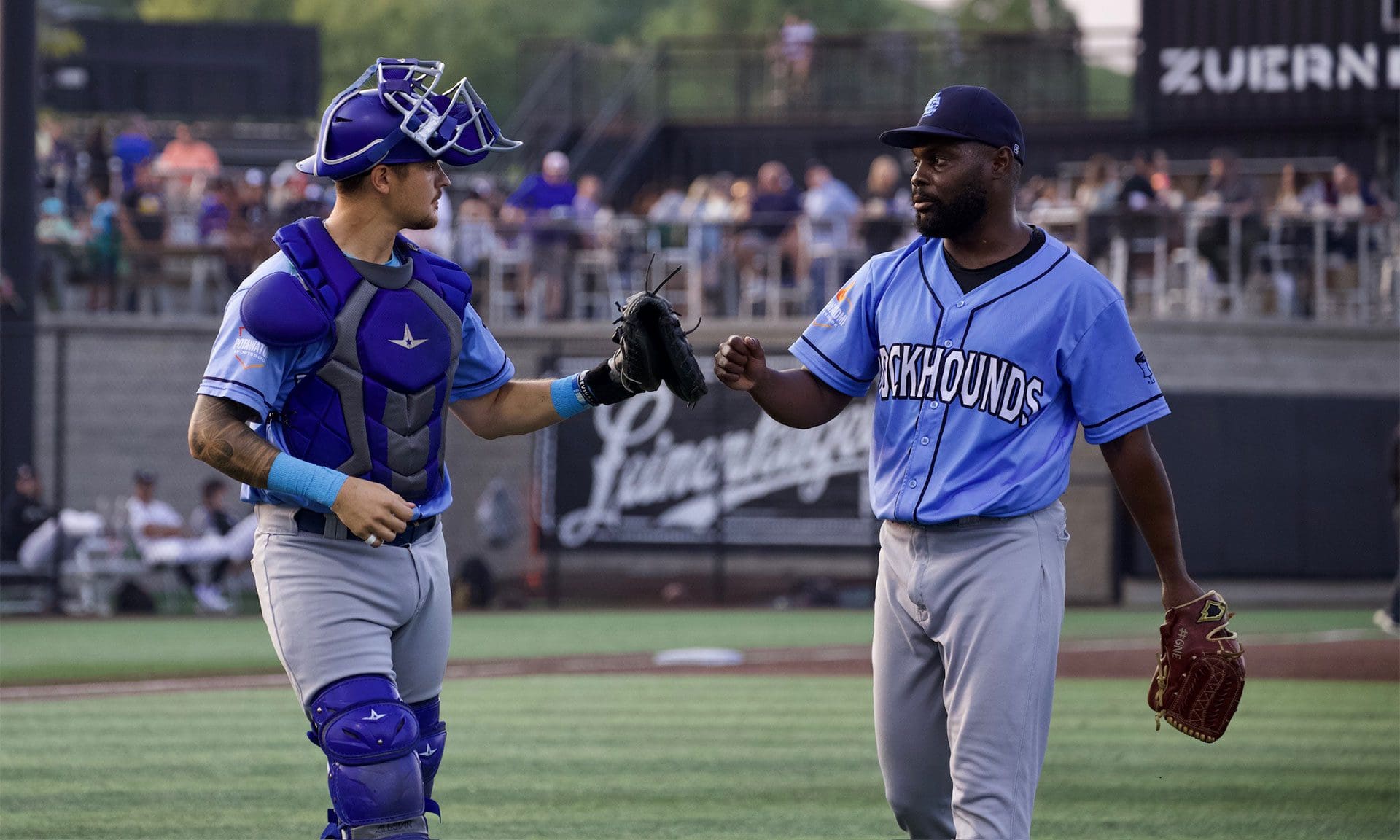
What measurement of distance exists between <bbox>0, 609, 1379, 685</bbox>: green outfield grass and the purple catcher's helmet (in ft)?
27.3

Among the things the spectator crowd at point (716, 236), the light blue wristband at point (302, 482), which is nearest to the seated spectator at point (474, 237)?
the spectator crowd at point (716, 236)

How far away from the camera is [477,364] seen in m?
5.15

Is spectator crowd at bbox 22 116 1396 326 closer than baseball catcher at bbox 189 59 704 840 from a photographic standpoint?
No

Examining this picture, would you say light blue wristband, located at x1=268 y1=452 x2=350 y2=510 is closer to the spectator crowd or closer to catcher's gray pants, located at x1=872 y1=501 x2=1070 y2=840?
catcher's gray pants, located at x1=872 y1=501 x2=1070 y2=840

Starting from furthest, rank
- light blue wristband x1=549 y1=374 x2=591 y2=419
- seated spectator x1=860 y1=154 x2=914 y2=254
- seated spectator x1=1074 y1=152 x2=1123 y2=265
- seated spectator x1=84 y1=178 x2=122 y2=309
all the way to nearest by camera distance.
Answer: seated spectator x1=84 y1=178 x2=122 y2=309 < seated spectator x1=860 y1=154 x2=914 y2=254 < seated spectator x1=1074 y1=152 x2=1123 y2=265 < light blue wristband x1=549 y1=374 x2=591 y2=419

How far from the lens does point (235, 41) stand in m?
30.0

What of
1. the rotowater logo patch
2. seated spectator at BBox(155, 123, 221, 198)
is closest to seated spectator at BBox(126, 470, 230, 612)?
seated spectator at BBox(155, 123, 221, 198)

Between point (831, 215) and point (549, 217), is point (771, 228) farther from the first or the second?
point (549, 217)

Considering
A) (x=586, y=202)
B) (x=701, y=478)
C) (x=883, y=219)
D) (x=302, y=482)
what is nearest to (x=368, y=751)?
(x=302, y=482)

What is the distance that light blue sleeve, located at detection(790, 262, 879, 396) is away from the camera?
16.3 ft

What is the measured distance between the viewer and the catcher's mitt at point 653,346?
192 inches

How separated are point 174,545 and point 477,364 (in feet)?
42.3

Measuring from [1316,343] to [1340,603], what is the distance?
9.26 feet

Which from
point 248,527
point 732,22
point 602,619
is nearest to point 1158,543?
point 602,619
